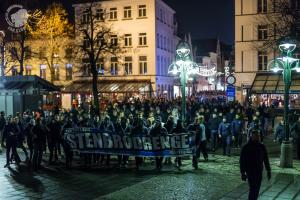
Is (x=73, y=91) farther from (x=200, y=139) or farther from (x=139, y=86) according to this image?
(x=200, y=139)

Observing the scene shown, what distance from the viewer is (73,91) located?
51219 mm

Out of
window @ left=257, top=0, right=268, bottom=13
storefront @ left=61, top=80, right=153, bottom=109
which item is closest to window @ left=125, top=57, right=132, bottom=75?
storefront @ left=61, top=80, right=153, bottom=109

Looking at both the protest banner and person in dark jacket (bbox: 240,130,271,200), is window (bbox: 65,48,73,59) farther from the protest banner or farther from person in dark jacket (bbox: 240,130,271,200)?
person in dark jacket (bbox: 240,130,271,200)

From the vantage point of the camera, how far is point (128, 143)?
15578 mm

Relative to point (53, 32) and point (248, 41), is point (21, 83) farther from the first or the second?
point (248, 41)

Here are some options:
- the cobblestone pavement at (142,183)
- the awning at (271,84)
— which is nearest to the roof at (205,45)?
the awning at (271,84)

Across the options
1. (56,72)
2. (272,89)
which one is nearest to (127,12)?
(56,72)

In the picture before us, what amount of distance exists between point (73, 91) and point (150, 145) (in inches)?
1464

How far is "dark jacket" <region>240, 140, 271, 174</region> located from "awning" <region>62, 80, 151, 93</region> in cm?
3900

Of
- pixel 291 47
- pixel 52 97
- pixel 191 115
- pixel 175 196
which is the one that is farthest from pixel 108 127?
pixel 52 97

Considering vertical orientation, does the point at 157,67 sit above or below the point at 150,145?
above

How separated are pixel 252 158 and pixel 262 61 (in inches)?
1540

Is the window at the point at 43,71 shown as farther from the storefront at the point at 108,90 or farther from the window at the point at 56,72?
the storefront at the point at 108,90

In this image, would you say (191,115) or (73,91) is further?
(73,91)
